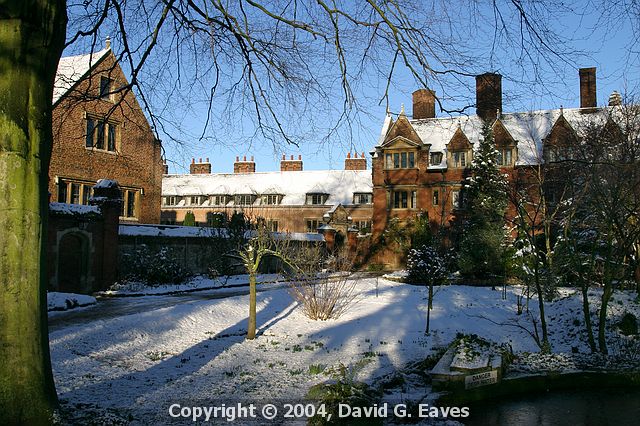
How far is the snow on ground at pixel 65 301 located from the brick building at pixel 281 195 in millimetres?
31852

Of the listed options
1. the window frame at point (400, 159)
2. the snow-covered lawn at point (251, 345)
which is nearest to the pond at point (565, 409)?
the snow-covered lawn at point (251, 345)

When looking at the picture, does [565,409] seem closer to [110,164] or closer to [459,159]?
[110,164]

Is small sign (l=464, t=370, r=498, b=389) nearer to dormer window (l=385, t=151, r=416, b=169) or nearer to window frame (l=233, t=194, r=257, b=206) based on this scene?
dormer window (l=385, t=151, r=416, b=169)

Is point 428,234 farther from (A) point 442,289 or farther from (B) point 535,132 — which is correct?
(B) point 535,132

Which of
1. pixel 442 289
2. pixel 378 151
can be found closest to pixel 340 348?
pixel 442 289

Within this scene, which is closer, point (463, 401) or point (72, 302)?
point (463, 401)

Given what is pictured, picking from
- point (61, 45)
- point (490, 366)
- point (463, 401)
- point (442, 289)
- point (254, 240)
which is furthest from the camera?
point (442, 289)

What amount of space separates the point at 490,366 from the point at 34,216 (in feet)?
21.7

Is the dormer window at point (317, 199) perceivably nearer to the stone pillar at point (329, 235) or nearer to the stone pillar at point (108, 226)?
the stone pillar at point (329, 235)

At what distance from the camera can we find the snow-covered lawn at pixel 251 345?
295 inches

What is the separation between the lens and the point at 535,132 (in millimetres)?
37438

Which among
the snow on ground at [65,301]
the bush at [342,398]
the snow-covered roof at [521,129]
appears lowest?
the snow on ground at [65,301]

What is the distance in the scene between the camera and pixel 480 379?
7793 millimetres

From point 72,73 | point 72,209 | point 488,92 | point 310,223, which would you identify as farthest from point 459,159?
point 488,92
